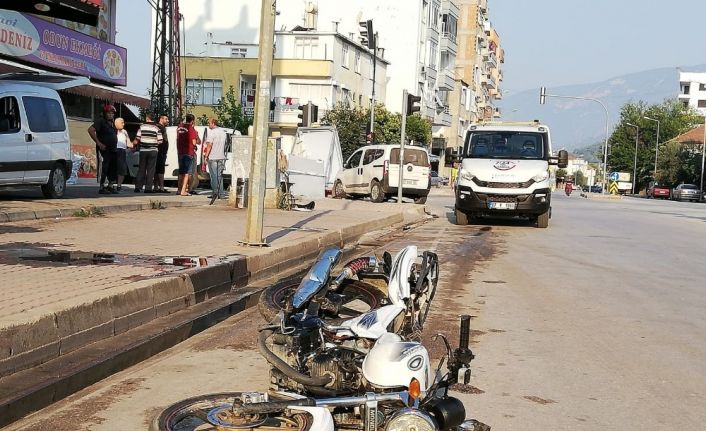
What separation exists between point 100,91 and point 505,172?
13.3 m

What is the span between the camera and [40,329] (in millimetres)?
5391

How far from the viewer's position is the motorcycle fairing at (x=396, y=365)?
11.6ft

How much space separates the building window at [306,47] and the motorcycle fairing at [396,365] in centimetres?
5363

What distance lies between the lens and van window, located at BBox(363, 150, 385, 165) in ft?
93.9

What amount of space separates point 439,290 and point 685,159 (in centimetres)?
8748

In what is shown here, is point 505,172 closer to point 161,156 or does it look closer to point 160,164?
point 161,156

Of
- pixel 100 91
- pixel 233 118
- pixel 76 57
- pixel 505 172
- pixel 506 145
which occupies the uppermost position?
pixel 76 57

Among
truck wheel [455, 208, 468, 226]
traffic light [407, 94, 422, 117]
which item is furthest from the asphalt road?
traffic light [407, 94, 422, 117]

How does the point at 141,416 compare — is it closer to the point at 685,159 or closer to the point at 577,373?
the point at 577,373

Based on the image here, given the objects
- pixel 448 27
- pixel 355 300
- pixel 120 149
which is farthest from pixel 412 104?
pixel 448 27

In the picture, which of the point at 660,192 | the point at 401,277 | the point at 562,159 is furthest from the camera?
the point at 660,192

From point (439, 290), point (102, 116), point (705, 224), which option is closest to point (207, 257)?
point (439, 290)

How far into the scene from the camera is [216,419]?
3.79 metres

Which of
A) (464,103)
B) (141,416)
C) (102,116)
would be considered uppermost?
(464,103)
